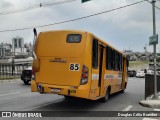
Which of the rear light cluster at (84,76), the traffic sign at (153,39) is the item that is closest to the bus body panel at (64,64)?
the rear light cluster at (84,76)

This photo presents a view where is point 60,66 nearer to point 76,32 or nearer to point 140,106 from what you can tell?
point 76,32

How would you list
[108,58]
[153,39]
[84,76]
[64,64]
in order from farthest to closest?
1. [153,39]
2. [108,58]
3. [64,64]
4. [84,76]

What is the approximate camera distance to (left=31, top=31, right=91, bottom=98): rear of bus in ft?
41.3

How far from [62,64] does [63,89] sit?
985mm

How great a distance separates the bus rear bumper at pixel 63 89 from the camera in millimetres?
12359

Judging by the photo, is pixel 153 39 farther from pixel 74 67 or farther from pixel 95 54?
pixel 74 67

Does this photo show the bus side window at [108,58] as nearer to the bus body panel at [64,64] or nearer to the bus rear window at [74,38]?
the bus body panel at [64,64]

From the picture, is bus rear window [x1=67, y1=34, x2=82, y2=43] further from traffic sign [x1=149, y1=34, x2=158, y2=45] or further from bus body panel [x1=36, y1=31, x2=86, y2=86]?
traffic sign [x1=149, y1=34, x2=158, y2=45]

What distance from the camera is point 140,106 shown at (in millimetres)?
15508

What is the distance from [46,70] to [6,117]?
9.67ft

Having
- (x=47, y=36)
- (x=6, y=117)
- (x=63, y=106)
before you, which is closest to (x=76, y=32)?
(x=47, y=36)

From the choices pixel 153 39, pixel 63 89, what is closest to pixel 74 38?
pixel 63 89

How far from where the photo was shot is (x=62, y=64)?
13.0m

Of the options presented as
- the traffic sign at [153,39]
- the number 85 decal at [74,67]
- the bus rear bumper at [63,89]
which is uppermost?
the traffic sign at [153,39]
